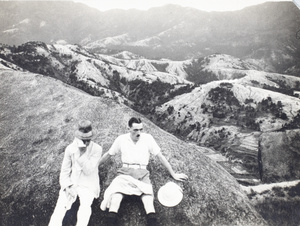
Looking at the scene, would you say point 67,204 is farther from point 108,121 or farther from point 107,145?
point 108,121

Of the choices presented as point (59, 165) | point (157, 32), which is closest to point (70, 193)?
point (59, 165)

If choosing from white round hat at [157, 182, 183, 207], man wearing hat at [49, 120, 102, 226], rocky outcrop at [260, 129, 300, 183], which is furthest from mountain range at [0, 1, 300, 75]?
man wearing hat at [49, 120, 102, 226]

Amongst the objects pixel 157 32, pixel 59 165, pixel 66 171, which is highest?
pixel 66 171

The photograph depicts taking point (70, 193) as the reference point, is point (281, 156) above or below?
below

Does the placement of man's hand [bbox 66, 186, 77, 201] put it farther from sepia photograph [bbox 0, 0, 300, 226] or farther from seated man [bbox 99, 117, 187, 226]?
seated man [bbox 99, 117, 187, 226]

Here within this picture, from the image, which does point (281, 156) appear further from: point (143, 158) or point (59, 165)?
point (59, 165)

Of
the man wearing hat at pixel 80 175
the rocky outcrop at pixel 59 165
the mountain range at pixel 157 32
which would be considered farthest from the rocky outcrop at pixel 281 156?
the mountain range at pixel 157 32
